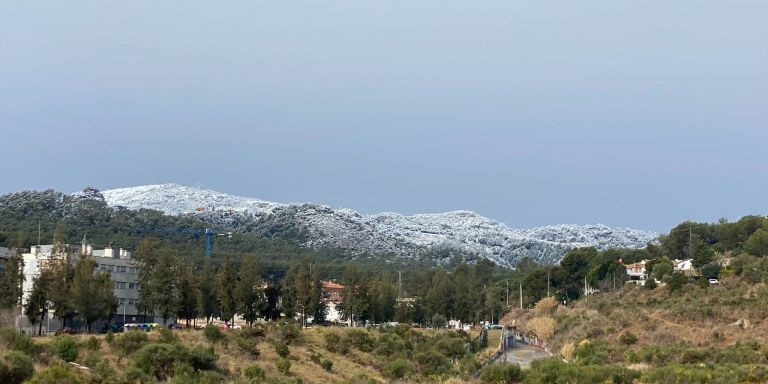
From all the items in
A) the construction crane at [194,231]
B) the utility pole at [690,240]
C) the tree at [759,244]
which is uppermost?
the construction crane at [194,231]

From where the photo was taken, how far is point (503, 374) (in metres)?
45.4

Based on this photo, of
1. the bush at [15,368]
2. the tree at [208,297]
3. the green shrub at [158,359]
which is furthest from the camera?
the tree at [208,297]

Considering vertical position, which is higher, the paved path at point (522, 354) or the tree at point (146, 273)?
the tree at point (146, 273)

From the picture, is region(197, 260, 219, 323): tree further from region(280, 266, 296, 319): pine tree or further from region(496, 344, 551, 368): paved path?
region(496, 344, 551, 368): paved path

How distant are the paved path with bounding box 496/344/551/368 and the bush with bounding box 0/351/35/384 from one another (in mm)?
36034

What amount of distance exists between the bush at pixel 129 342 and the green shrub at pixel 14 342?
448cm

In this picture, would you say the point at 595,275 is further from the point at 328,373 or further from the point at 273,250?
the point at 273,250

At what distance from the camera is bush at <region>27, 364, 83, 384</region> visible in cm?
3416

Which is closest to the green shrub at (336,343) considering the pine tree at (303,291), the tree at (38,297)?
the pine tree at (303,291)

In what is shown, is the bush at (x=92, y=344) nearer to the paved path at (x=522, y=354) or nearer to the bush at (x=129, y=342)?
the bush at (x=129, y=342)

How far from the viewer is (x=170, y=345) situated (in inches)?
1772

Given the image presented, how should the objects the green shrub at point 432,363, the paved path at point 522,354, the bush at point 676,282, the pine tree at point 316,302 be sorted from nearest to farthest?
the green shrub at point 432,363 → the paved path at point 522,354 → the pine tree at point 316,302 → the bush at point 676,282

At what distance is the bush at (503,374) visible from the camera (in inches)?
1783

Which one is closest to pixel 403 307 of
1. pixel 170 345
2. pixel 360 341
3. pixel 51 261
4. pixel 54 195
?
pixel 360 341
